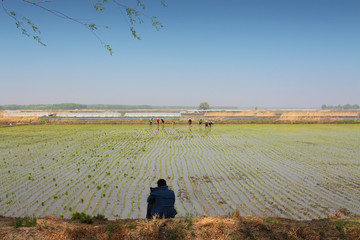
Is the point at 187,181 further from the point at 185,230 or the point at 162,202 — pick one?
the point at 185,230

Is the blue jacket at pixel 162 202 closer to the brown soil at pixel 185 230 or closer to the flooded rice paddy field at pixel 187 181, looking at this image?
the brown soil at pixel 185 230

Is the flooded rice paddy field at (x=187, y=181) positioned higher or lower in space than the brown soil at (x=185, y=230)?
lower

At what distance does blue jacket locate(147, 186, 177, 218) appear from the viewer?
15.9 feet

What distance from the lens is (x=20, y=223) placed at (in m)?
4.60

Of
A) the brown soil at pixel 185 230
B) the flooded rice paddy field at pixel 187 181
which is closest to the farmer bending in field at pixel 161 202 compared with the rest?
the brown soil at pixel 185 230

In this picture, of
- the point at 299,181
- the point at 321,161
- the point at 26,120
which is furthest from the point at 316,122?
the point at 26,120

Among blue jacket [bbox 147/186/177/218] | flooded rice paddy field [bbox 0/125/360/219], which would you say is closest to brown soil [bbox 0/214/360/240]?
blue jacket [bbox 147/186/177/218]

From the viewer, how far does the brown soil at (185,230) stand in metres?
4.12

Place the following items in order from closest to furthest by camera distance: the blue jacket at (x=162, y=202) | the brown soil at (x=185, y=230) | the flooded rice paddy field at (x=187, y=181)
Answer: the brown soil at (x=185, y=230)
the blue jacket at (x=162, y=202)
the flooded rice paddy field at (x=187, y=181)

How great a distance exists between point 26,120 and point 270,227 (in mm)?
49830

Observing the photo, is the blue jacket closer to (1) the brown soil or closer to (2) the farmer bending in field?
(2) the farmer bending in field

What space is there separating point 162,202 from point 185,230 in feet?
2.56

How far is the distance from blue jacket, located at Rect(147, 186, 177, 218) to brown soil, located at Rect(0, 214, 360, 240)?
0.26 meters

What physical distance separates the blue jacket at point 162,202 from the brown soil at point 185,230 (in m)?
0.26
